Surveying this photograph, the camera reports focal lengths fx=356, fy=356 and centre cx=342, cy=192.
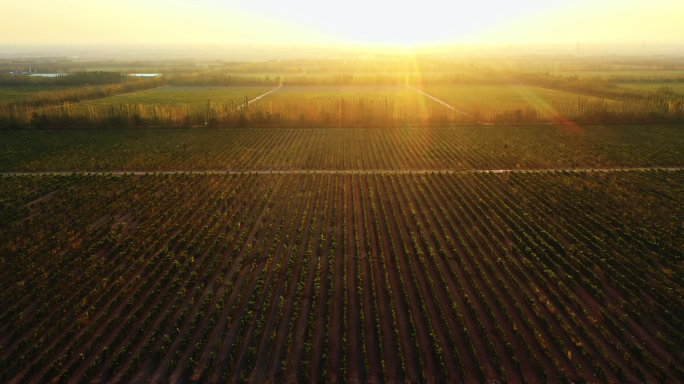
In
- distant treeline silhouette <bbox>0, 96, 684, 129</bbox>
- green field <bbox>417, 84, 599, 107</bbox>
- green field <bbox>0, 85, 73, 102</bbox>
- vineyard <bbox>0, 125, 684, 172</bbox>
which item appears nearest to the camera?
vineyard <bbox>0, 125, 684, 172</bbox>

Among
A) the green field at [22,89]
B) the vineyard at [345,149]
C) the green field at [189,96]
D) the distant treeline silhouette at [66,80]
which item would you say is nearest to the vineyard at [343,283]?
the vineyard at [345,149]

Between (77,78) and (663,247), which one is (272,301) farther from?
(77,78)

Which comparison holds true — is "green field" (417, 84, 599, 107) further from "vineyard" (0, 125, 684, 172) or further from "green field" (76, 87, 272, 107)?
"green field" (76, 87, 272, 107)

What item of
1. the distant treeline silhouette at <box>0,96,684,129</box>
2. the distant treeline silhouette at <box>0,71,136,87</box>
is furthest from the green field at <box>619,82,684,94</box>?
the distant treeline silhouette at <box>0,71,136,87</box>

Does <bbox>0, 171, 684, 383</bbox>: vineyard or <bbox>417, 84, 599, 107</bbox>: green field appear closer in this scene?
<bbox>0, 171, 684, 383</bbox>: vineyard

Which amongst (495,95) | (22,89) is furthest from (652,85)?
(22,89)

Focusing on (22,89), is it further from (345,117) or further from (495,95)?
(495,95)
